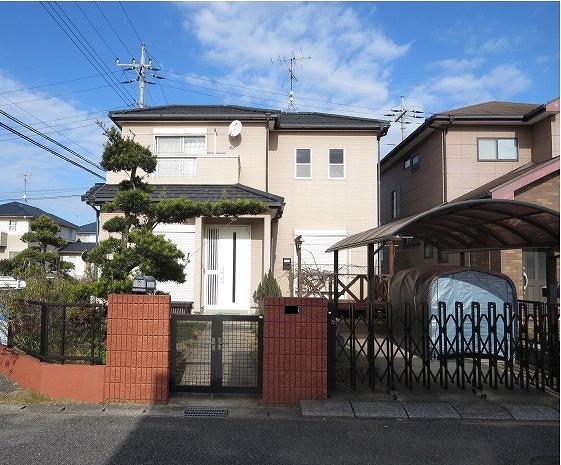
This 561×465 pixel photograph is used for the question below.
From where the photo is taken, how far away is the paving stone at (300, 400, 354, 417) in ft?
18.4

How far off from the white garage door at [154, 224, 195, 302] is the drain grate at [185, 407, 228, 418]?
291 inches

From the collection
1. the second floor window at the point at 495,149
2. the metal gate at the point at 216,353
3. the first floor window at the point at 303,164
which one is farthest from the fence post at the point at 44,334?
the second floor window at the point at 495,149

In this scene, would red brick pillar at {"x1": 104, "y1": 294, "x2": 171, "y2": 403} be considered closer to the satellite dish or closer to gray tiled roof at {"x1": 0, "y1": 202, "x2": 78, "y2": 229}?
the satellite dish

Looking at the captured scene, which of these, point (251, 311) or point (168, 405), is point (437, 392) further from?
point (251, 311)

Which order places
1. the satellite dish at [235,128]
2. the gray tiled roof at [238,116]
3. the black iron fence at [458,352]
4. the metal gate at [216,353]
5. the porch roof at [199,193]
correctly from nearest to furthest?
the metal gate at [216,353]
the black iron fence at [458,352]
the porch roof at [199,193]
the satellite dish at [235,128]
the gray tiled roof at [238,116]

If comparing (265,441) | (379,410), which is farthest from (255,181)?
(265,441)

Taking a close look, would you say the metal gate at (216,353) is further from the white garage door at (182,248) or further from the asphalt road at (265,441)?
the white garage door at (182,248)

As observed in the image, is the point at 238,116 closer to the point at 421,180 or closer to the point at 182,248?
the point at 182,248

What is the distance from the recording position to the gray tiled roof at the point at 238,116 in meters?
14.9

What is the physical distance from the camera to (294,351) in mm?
6090

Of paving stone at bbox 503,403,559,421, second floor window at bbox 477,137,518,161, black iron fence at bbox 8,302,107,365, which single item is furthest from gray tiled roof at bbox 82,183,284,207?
paving stone at bbox 503,403,559,421

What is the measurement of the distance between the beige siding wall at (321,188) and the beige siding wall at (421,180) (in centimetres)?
221

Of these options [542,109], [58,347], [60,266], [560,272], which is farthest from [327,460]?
[542,109]

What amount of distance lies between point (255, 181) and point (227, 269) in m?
3.06
